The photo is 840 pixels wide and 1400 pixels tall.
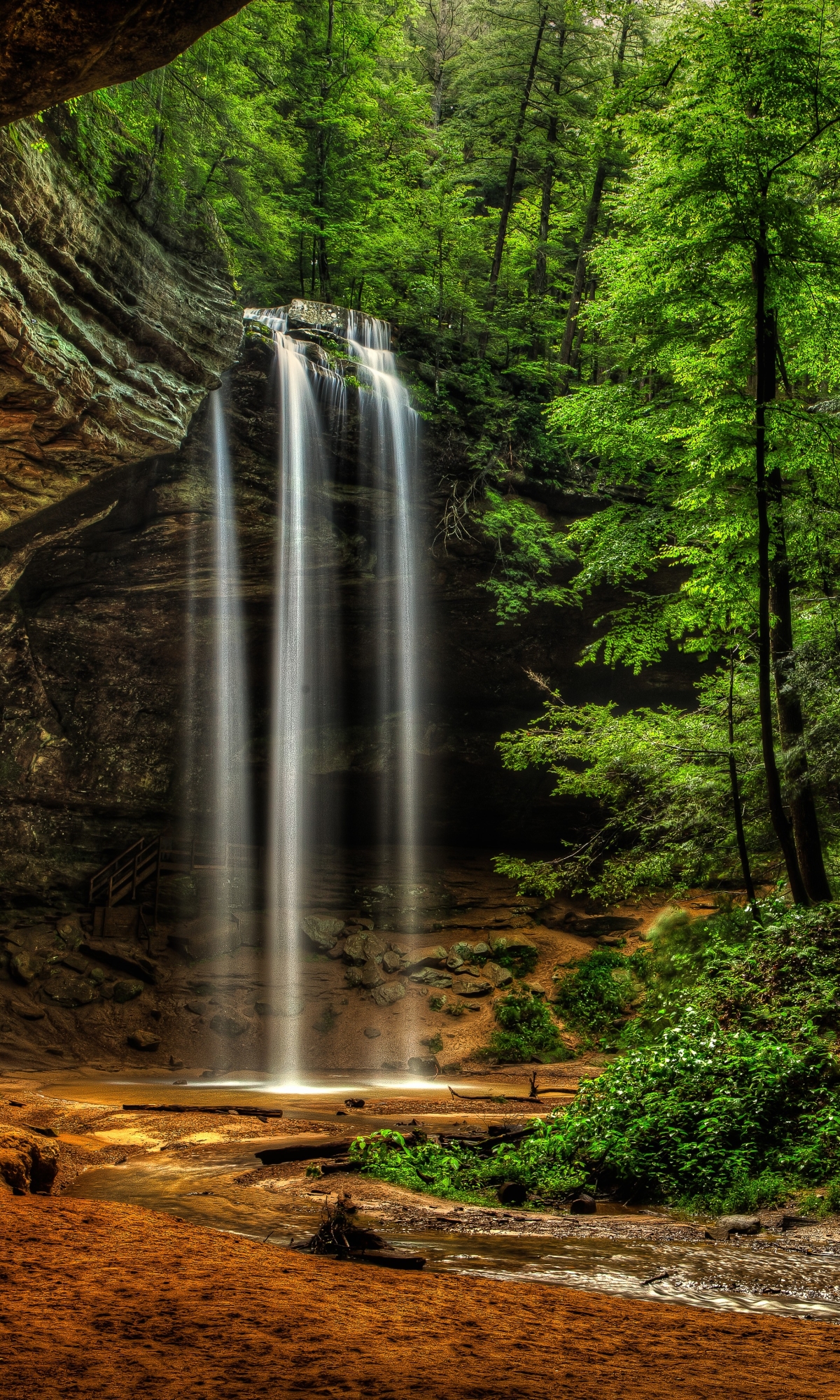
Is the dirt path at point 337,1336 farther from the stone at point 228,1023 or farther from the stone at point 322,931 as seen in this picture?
the stone at point 322,931

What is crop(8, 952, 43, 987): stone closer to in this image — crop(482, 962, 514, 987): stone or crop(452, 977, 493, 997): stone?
crop(452, 977, 493, 997): stone

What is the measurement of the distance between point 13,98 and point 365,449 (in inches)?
486

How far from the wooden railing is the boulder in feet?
39.0

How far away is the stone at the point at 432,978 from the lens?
16672mm

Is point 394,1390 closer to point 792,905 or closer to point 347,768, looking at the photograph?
point 792,905

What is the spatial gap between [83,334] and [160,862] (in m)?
10.7

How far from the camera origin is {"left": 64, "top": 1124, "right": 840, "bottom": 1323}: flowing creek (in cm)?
323

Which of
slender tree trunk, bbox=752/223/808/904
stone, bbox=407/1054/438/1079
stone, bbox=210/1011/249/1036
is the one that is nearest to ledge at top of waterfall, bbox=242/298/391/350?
slender tree trunk, bbox=752/223/808/904

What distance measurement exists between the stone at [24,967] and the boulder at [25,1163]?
1041 cm

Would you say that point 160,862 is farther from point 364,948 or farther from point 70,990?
point 364,948

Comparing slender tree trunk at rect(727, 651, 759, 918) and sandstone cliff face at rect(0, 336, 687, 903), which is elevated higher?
sandstone cliff face at rect(0, 336, 687, 903)

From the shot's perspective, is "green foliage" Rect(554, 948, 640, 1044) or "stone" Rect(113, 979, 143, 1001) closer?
"stone" Rect(113, 979, 143, 1001)

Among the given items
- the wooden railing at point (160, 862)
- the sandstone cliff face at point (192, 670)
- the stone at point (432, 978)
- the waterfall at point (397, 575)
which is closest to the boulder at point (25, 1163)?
the sandstone cliff face at point (192, 670)

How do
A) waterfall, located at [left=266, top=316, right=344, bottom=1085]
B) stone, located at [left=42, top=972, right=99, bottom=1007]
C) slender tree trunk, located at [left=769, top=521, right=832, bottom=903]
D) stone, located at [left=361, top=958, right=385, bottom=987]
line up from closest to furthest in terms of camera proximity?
1. slender tree trunk, located at [left=769, top=521, right=832, bottom=903]
2. stone, located at [left=42, top=972, right=99, bottom=1007]
3. waterfall, located at [left=266, top=316, right=344, bottom=1085]
4. stone, located at [left=361, top=958, right=385, bottom=987]
